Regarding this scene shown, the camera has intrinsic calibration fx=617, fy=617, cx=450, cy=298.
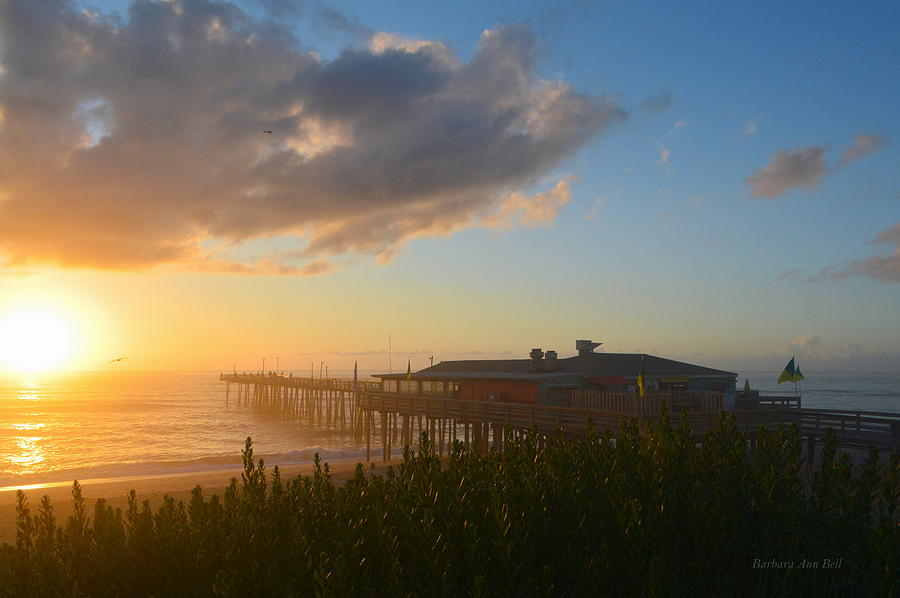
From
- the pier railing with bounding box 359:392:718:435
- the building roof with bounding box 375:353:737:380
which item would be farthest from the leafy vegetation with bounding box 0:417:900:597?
the building roof with bounding box 375:353:737:380

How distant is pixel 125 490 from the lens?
30531 mm

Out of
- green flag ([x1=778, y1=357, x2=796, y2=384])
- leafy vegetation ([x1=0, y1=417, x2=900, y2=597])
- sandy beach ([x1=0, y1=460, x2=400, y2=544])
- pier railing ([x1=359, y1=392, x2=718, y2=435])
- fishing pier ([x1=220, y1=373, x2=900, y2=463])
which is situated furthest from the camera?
green flag ([x1=778, y1=357, x2=796, y2=384])

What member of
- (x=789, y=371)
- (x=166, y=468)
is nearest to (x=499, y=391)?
(x=789, y=371)

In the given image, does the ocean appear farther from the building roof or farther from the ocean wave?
the building roof

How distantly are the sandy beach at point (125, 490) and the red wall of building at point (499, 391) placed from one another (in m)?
6.67

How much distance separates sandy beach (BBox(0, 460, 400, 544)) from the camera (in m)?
25.8

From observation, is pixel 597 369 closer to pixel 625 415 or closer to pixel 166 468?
pixel 625 415

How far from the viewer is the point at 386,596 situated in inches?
218

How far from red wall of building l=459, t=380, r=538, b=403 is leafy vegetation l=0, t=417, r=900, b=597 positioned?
2473 centimetres

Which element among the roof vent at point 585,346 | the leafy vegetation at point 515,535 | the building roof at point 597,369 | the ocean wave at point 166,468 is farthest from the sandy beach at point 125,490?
the leafy vegetation at point 515,535

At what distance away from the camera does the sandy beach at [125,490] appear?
2575 cm

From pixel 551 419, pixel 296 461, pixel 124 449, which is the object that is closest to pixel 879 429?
pixel 551 419

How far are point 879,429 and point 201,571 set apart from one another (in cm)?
2558

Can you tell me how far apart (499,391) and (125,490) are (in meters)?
19.8
